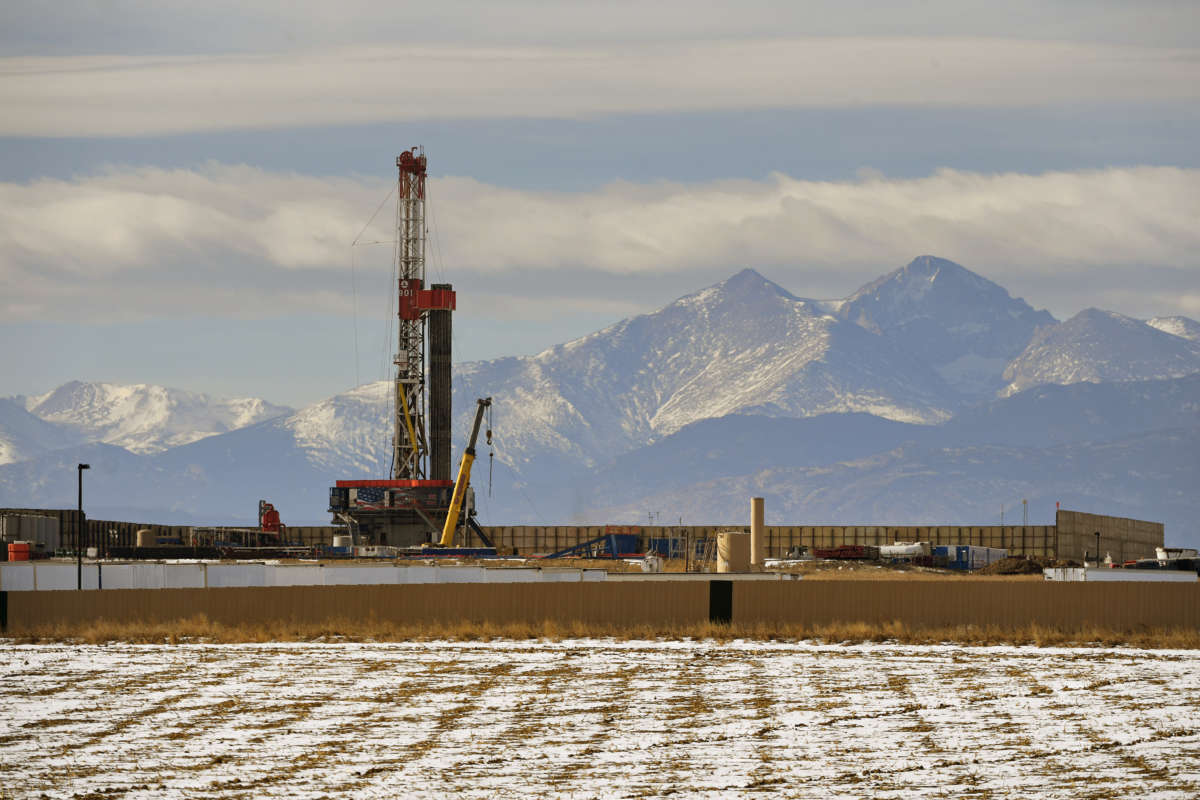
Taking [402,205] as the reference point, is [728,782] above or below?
below

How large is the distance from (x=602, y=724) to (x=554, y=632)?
1858 centimetres

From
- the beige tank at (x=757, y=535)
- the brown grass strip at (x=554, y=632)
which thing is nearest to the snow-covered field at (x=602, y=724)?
the brown grass strip at (x=554, y=632)

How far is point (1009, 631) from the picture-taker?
46.6 m

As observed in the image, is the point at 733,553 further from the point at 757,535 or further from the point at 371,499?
the point at 371,499

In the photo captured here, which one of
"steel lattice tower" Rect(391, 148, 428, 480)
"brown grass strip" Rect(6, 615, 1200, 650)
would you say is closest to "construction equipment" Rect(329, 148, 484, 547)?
"steel lattice tower" Rect(391, 148, 428, 480)

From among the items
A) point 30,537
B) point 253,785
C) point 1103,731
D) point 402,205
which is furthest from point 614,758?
point 402,205

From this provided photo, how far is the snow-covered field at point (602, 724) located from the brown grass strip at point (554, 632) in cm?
413

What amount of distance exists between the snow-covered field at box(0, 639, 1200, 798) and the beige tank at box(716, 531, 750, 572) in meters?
48.1

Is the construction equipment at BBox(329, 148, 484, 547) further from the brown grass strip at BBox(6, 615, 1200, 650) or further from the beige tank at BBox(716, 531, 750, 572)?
the brown grass strip at BBox(6, 615, 1200, 650)

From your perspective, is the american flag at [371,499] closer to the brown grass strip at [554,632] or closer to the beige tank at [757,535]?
the beige tank at [757,535]

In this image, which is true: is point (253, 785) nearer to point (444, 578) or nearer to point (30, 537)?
point (444, 578)

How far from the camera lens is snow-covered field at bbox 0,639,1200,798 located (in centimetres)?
2272

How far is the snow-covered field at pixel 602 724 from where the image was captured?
2272 cm

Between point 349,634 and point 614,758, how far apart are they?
24.1 m
